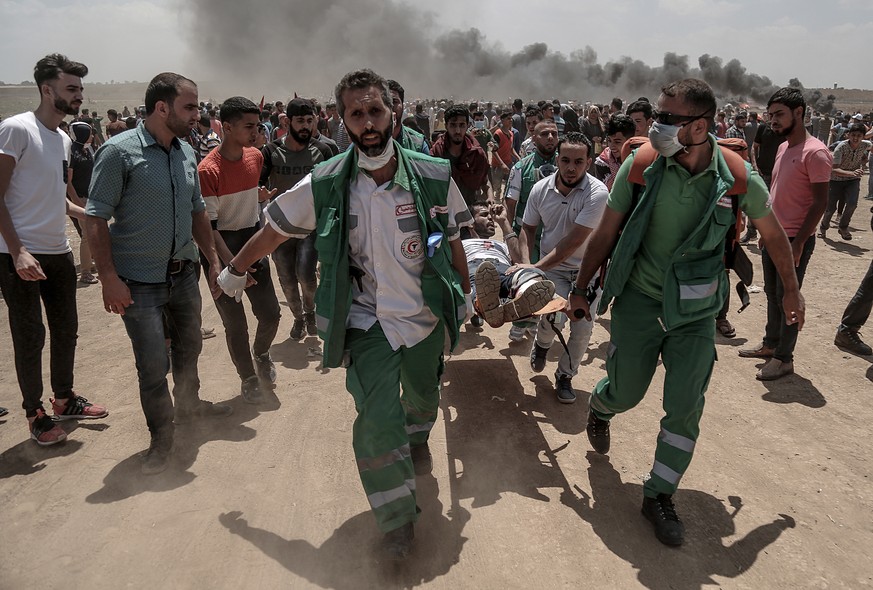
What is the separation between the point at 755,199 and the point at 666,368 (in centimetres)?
104

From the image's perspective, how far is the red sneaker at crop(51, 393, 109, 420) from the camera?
4.62 metres

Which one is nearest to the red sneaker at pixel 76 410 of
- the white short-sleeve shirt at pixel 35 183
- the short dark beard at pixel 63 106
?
the white short-sleeve shirt at pixel 35 183

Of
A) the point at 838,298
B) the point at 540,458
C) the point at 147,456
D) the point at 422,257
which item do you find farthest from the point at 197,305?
the point at 838,298

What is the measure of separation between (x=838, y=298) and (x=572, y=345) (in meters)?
4.76

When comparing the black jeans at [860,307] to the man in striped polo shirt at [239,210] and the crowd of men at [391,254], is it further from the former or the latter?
the man in striped polo shirt at [239,210]

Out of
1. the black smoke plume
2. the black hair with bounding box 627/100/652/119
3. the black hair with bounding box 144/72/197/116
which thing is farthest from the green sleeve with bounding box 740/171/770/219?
the black smoke plume

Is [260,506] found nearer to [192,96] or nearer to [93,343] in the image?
[192,96]

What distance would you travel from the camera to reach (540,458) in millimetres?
4137

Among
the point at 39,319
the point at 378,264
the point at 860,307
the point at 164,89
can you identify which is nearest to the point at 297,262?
the point at 39,319

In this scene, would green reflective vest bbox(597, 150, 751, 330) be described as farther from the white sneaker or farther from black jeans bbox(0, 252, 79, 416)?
black jeans bbox(0, 252, 79, 416)

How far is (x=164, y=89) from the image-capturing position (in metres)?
3.70

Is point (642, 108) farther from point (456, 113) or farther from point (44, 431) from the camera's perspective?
point (44, 431)

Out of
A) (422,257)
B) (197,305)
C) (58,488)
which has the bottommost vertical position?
(58,488)

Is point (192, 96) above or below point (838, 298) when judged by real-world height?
above
